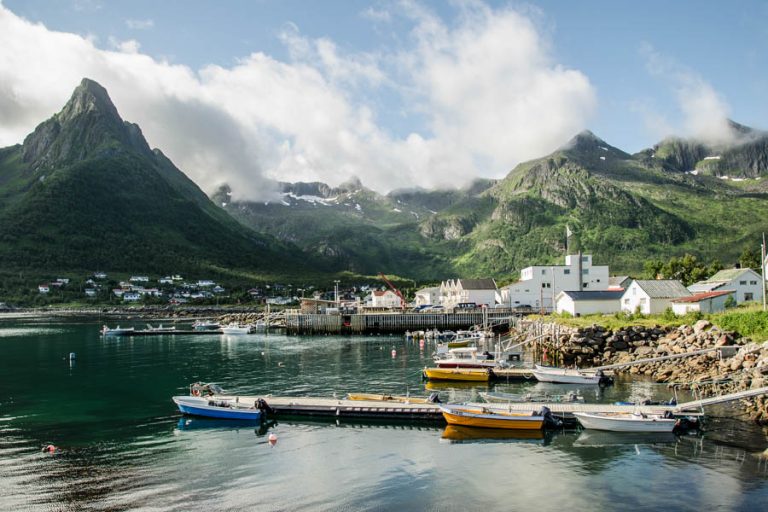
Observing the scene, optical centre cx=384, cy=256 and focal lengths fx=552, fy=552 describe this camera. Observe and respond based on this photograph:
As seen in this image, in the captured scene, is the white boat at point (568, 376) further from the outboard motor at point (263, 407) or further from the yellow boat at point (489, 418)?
the outboard motor at point (263, 407)

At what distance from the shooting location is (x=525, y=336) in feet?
320

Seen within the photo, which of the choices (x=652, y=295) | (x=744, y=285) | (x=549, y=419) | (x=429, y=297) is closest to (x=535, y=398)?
(x=549, y=419)

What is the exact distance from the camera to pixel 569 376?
2317 inches

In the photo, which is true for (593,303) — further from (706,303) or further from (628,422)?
(628,422)

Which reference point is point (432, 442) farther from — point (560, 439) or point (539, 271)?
point (539, 271)

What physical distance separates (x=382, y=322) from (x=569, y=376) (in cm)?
7606

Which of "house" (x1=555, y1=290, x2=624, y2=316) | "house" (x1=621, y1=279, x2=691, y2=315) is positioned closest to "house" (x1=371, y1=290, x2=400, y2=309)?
"house" (x1=555, y1=290, x2=624, y2=316)

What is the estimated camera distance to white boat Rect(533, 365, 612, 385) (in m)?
57.3

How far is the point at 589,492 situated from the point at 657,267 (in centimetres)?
13427

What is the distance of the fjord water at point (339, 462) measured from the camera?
28938mm

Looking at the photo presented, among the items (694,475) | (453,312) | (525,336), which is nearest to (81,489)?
(694,475)

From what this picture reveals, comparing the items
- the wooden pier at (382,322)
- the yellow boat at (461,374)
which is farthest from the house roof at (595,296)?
the yellow boat at (461,374)

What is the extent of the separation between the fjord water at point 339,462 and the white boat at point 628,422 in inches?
33.8

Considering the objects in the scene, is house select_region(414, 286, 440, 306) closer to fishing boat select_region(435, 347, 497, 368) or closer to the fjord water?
fishing boat select_region(435, 347, 497, 368)
